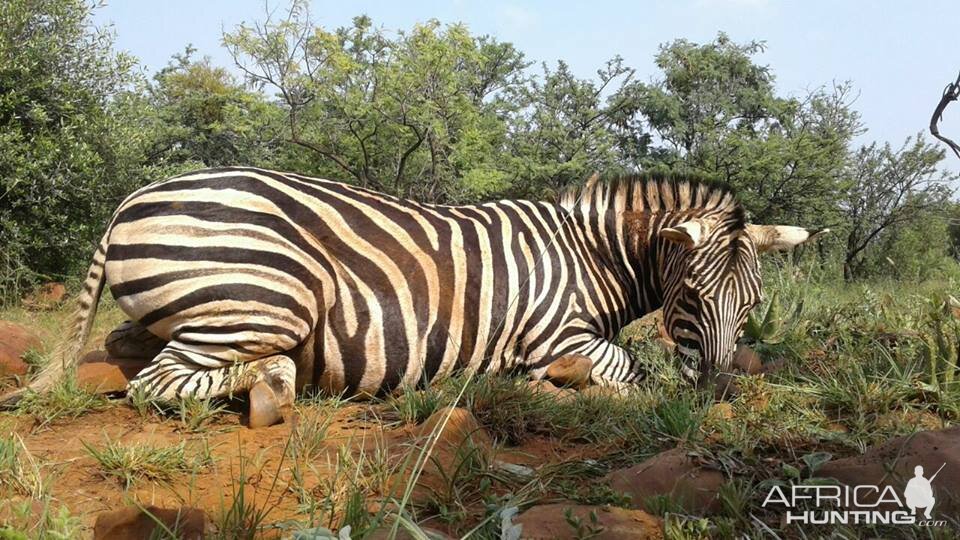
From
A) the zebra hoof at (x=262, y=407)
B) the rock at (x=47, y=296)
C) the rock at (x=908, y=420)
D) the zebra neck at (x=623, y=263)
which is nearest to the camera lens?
the rock at (x=908, y=420)

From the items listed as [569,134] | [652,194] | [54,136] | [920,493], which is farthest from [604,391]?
[569,134]

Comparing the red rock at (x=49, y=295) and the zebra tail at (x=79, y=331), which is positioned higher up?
the zebra tail at (x=79, y=331)

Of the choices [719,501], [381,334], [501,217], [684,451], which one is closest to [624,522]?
[719,501]

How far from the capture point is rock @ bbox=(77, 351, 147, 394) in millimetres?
3820

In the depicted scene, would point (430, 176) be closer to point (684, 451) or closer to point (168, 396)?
point (168, 396)

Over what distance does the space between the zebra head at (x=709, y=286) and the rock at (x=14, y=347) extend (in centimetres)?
368

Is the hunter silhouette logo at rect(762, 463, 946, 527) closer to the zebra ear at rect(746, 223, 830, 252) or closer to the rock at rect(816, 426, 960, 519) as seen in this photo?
the rock at rect(816, 426, 960, 519)

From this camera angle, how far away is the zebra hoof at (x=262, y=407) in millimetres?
3490

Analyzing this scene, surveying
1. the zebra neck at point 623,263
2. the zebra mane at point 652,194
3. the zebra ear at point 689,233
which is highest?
the zebra mane at point 652,194

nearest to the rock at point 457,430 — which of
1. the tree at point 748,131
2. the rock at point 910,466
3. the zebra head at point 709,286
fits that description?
the rock at point 910,466

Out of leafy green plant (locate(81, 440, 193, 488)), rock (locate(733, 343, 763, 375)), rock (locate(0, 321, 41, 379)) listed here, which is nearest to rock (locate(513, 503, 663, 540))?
leafy green plant (locate(81, 440, 193, 488))

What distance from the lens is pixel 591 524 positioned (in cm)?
213

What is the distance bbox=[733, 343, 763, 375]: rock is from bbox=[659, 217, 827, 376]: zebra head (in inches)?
8.3

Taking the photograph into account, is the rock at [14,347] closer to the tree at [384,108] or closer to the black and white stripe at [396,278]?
the black and white stripe at [396,278]
